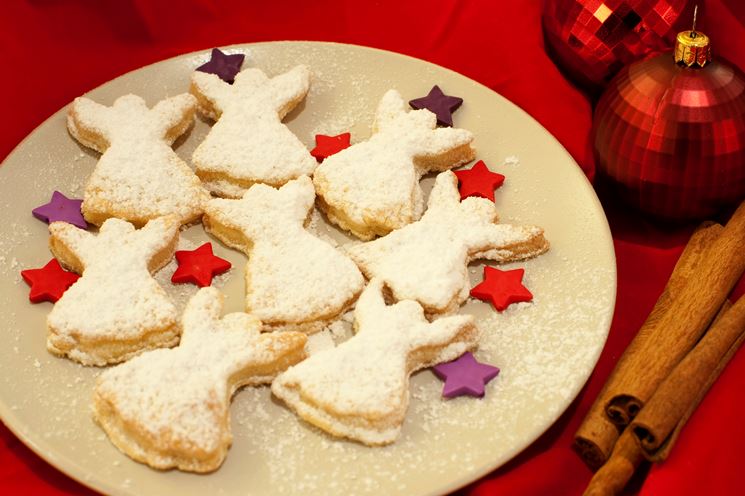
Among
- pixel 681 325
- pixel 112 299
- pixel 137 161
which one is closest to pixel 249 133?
pixel 137 161

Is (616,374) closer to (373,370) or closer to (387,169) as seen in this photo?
(373,370)

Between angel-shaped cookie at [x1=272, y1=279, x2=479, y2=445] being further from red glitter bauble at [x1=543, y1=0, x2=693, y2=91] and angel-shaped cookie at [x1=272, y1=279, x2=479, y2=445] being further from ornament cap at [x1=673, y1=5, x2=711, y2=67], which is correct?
red glitter bauble at [x1=543, y1=0, x2=693, y2=91]

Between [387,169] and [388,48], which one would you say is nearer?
[387,169]

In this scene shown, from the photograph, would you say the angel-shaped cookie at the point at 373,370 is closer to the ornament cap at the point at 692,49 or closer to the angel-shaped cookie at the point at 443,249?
the angel-shaped cookie at the point at 443,249

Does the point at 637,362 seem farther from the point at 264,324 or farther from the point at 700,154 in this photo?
the point at 264,324

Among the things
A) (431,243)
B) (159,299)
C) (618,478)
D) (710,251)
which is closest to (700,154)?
(710,251)

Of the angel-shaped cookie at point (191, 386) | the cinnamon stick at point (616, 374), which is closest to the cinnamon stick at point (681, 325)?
the cinnamon stick at point (616, 374)
